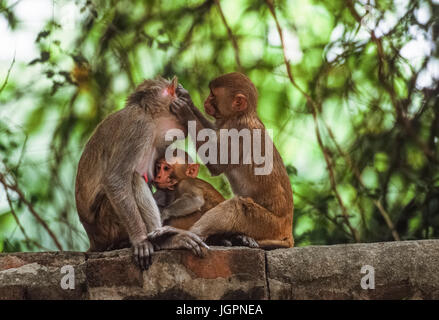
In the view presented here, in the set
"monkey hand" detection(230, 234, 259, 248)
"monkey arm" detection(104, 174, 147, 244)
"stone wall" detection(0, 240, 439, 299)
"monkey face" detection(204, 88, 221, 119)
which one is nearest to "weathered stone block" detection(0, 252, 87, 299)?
"stone wall" detection(0, 240, 439, 299)

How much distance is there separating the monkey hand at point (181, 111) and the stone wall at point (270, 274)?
87 centimetres

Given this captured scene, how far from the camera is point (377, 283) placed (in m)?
3.05

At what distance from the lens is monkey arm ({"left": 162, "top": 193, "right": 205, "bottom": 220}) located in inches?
149

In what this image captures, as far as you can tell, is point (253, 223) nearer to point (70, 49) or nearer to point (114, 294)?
point (114, 294)

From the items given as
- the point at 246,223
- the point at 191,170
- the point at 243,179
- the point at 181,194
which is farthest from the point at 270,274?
the point at 191,170

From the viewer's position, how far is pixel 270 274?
3.11m

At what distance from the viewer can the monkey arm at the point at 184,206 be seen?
378cm

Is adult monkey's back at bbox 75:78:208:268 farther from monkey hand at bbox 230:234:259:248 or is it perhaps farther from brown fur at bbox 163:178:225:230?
monkey hand at bbox 230:234:259:248

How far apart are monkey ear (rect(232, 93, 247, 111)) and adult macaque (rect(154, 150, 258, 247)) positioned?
45 cm

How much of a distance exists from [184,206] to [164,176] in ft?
0.73

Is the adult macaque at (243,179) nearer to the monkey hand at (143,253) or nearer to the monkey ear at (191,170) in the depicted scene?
the monkey ear at (191,170)

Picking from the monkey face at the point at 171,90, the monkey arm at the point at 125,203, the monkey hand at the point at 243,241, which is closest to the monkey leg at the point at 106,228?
the monkey arm at the point at 125,203

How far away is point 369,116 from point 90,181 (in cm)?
338
